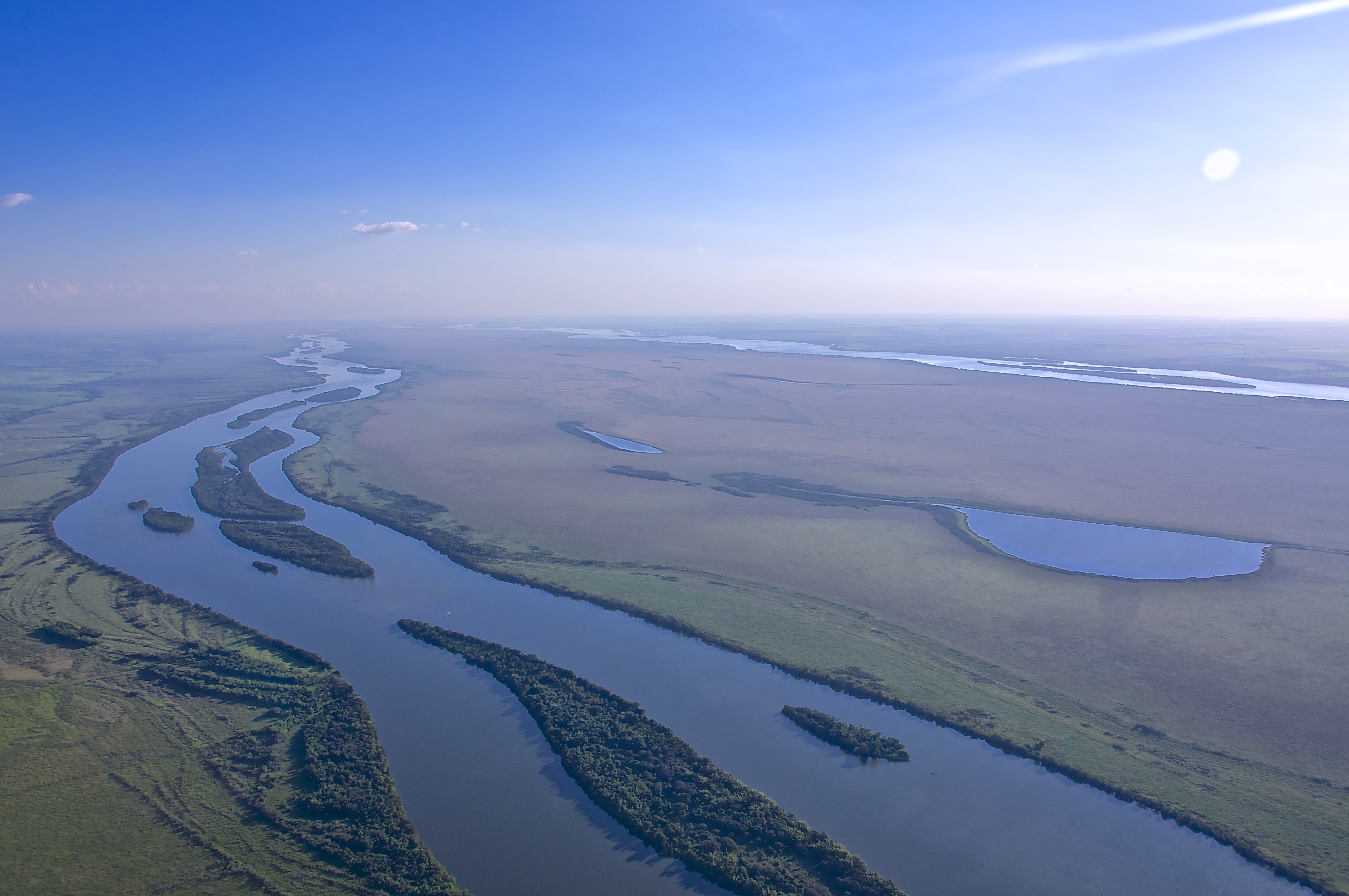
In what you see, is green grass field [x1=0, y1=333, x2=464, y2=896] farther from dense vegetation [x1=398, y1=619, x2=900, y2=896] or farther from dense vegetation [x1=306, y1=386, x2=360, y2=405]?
dense vegetation [x1=306, y1=386, x2=360, y2=405]

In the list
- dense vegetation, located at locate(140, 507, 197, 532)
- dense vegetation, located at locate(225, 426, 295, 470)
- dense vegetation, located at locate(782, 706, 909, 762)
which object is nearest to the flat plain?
dense vegetation, located at locate(782, 706, 909, 762)

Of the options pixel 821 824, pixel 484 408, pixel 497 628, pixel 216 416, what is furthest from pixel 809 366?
pixel 821 824

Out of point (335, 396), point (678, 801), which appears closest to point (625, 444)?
point (678, 801)

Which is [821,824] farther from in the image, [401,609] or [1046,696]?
[401,609]

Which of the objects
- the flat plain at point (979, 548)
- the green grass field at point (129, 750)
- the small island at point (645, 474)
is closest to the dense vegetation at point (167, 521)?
the green grass field at point (129, 750)

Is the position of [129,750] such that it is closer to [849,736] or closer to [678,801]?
[678,801]

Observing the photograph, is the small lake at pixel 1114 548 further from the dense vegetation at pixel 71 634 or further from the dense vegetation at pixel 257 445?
the dense vegetation at pixel 257 445

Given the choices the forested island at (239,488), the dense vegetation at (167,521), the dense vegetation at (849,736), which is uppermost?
the forested island at (239,488)
